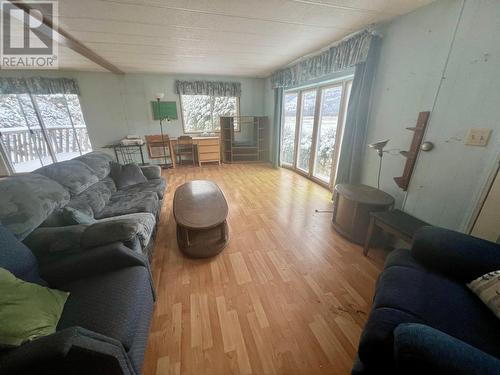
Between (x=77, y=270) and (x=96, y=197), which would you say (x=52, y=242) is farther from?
(x=96, y=197)

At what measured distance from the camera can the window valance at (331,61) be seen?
6.90 ft

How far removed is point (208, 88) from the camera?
4859 mm

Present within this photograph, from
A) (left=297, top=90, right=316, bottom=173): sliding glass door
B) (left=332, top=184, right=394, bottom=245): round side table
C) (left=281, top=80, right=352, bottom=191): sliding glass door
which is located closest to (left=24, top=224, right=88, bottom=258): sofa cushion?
(left=332, top=184, right=394, bottom=245): round side table

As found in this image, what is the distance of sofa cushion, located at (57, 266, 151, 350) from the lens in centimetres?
80

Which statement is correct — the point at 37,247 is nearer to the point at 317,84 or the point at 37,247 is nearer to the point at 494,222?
the point at 494,222

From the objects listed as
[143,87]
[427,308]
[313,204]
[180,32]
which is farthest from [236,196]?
[143,87]

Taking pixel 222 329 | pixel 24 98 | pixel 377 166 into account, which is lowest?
pixel 222 329

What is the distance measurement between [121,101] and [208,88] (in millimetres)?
2106

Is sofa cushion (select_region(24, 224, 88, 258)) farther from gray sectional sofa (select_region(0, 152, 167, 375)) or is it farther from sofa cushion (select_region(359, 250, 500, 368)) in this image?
sofa cushion (select_region(359, 250, 500, 368))

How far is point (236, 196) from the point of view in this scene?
10.5 feet

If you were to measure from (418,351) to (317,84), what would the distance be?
12.1 ft

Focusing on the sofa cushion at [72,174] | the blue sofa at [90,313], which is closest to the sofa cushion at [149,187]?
the sofa cushion at [72,174]

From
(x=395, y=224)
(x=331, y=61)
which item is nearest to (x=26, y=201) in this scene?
(x=395, y=224)

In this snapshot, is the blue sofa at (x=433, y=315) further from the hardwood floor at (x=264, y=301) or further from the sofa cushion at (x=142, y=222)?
the sofa cushion at (x=142, y=222)
